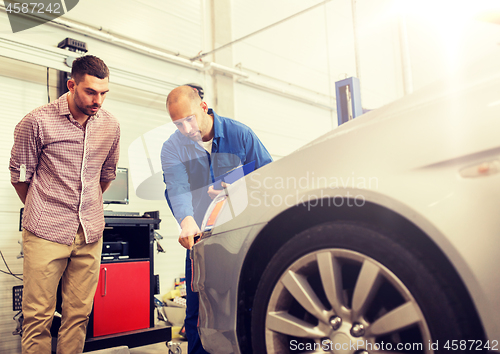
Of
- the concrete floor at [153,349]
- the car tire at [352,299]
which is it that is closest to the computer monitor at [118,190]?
the concrete floor at [153,349]

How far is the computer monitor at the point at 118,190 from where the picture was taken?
3377mm

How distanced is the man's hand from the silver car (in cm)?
50

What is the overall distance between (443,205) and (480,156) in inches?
4.9

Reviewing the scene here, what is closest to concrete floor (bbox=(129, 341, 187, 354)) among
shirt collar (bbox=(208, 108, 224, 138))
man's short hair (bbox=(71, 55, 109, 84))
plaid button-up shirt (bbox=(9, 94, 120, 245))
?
plaid button-up shirt (bbox=(9, 94, 120, 245))

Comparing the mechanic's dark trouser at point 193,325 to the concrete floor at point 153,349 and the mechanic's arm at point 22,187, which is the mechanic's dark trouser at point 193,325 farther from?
the concrete floor at point 153,349

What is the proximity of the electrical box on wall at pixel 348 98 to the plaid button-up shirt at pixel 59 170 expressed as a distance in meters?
2.98

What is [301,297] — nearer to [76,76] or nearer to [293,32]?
[76,76]

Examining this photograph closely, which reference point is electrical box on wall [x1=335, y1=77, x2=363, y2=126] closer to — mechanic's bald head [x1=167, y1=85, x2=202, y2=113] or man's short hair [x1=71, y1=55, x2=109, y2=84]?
mechanic's bald head [x1=167, y1=85, x2=202, y2=113]

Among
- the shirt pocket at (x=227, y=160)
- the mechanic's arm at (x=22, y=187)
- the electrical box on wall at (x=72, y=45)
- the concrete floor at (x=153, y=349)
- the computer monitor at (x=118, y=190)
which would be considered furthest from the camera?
the electrical box on wall at (x=72, y=45)

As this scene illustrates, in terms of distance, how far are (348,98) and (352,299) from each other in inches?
142

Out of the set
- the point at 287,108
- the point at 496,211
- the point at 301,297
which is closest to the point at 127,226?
the point at 301,297

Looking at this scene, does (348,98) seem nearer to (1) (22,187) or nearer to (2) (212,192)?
(2) (212,192)

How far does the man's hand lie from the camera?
1690mm

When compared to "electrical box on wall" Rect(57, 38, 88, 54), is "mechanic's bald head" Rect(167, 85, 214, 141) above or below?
below
